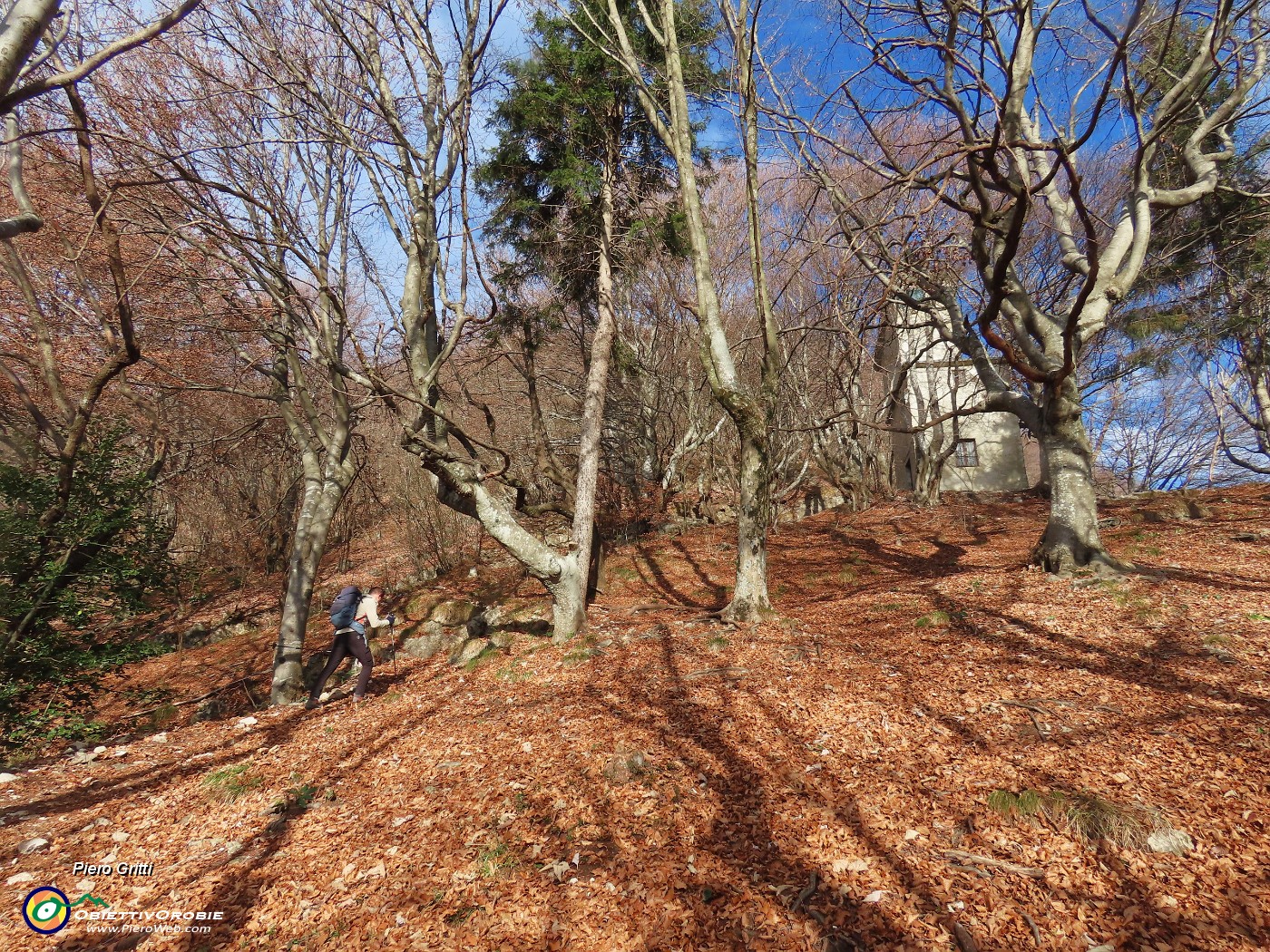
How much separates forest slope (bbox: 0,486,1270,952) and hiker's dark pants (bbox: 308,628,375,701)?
0.34 meters

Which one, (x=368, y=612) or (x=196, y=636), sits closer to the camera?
(x=368, y=612)

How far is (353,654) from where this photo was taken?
6.06m

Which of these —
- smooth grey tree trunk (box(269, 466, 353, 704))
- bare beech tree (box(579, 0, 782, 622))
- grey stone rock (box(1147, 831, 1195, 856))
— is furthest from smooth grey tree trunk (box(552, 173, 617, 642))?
grey stone rock (box(1147, 831, 1195, 856))

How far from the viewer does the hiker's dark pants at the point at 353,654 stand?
19.4 ft

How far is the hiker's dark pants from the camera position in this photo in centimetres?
591

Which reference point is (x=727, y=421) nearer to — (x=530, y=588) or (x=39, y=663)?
(x=530, y=588)

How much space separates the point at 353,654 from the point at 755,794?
489cm

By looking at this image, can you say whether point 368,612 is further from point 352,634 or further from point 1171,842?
point 1171,842

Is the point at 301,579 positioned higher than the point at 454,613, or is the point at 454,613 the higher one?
the point at 301,579

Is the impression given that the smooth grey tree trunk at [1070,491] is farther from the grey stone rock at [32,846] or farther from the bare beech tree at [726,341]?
the grey stone rock at [32,846]

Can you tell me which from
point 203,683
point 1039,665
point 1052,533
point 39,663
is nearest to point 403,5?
point 39,663

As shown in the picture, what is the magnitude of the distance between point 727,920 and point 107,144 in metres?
8.09
